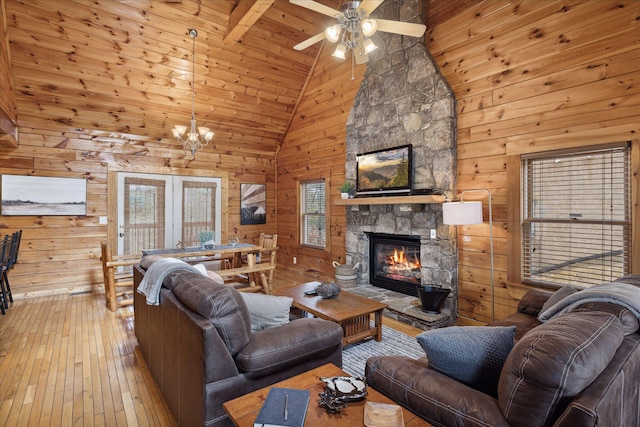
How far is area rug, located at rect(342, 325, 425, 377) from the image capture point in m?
2.99

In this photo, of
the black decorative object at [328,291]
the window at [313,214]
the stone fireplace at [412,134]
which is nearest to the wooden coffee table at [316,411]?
the black decorative object at [328,291]

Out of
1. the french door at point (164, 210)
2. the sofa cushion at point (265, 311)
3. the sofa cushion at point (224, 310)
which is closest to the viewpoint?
the sofa cushion at point (224, 310)

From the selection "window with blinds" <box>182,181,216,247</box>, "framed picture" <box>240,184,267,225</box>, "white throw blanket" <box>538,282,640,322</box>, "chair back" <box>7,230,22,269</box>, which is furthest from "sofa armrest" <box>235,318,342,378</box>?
"framed picture" <box>240,184,267,225</box>

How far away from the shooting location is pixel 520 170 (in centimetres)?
349

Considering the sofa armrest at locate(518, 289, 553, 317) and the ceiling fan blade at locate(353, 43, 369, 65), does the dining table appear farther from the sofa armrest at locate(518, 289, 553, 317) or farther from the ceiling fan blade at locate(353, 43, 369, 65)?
the sofa armrest at locate(518, 289, 553, 317)

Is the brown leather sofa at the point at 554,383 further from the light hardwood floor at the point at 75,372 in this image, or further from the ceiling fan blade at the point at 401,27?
the ceiling fan blade at the point at 401,27

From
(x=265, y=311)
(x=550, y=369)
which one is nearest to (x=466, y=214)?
(x=265, y=311)

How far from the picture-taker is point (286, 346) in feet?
6.10

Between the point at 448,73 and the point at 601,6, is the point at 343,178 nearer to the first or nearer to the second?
the point at 448,73

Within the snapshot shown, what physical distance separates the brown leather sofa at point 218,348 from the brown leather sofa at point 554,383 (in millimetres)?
545

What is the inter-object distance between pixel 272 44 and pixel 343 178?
2.59 m

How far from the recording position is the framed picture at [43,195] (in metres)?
4.96

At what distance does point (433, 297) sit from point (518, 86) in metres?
2.54

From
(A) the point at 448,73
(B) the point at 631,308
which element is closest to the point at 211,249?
(A) the point at 448,73
